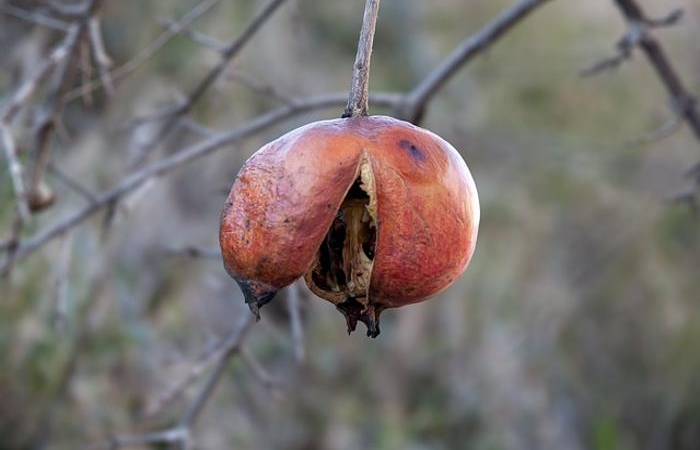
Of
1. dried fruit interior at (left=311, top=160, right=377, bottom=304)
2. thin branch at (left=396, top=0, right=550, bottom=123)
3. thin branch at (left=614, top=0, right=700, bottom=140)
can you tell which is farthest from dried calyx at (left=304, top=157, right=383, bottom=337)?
thin branch at (left=614, top=0, right=700, bottom=140)

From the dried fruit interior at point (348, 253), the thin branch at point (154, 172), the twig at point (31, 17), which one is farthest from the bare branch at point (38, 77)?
the dried fruit interior at point (348, 253)

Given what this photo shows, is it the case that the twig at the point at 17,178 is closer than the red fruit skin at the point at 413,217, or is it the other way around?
the red fruit skin at the point at 413,217

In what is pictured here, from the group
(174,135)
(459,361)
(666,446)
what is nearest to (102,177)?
(174,135)

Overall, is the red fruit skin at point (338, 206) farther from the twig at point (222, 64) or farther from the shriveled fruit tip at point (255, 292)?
the twig at point (222, 64)

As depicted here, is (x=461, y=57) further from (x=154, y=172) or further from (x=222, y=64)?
(x=154, y=172)

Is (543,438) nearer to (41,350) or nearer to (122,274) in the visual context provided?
(122,274)
